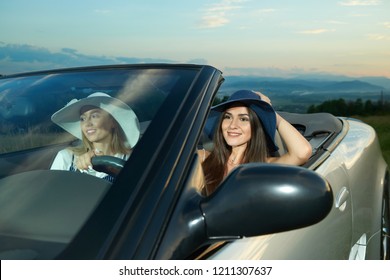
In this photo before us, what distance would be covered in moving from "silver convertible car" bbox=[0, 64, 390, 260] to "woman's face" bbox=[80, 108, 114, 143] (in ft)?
0.27

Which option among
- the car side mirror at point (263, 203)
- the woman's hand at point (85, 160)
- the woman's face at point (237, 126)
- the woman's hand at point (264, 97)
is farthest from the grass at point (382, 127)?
the car side mirror at point (263, 203)

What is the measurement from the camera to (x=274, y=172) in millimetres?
1254

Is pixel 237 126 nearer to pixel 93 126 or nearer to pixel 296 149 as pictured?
pixel 296 149

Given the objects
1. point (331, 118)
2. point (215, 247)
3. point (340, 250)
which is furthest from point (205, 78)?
point (331, 118)

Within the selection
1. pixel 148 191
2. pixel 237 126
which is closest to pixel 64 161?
pixel 148 191

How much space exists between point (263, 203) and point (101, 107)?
0.81m

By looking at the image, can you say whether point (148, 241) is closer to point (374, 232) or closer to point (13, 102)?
point (13, 102)

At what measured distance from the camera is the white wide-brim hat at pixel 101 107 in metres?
1.69

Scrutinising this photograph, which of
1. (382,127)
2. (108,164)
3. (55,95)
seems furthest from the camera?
(382,127)

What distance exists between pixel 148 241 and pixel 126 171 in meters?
0.25

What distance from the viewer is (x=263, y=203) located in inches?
47.9

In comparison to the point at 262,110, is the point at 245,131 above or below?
below

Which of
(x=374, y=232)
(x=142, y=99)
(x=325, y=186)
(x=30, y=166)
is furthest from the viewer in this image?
(x=374, y=232)

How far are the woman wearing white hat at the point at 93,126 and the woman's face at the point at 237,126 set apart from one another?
3.50 ft
